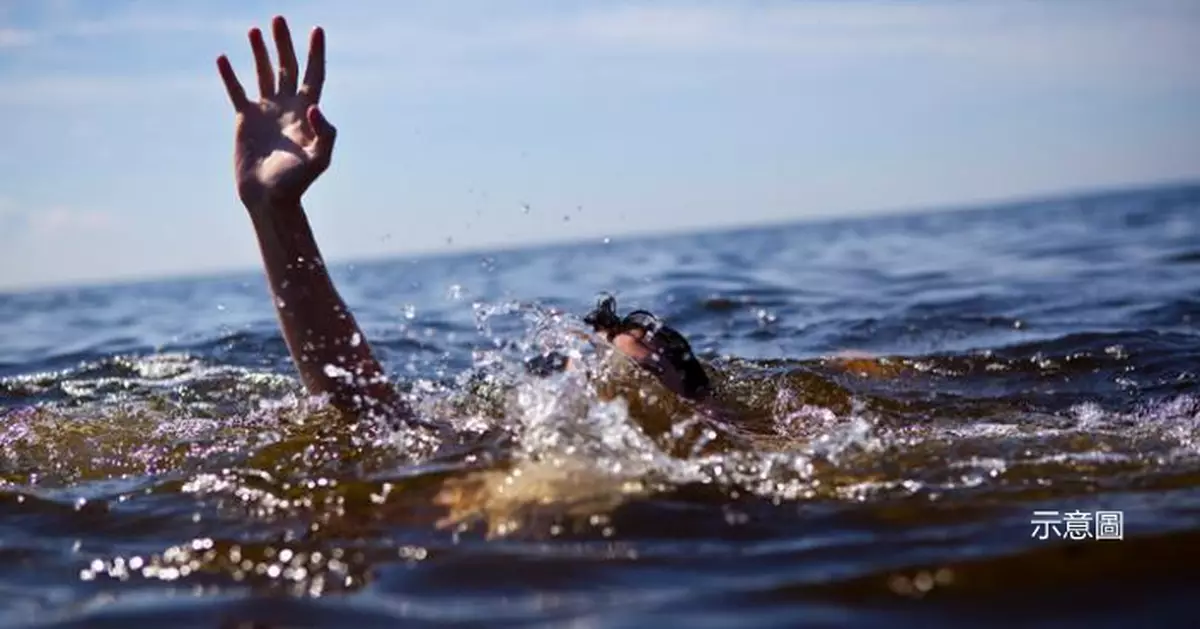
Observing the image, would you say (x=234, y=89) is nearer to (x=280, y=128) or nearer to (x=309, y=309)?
(x=280, y=128)

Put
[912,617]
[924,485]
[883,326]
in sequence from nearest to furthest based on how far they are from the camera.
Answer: [912,617] < [924,485] < [883,326]

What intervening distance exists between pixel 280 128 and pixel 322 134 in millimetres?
370

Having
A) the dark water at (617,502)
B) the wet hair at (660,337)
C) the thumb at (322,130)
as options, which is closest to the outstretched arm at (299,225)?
the thumb at (322,130)

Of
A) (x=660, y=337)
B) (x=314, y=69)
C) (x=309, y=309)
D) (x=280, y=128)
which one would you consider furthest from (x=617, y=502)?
(x=314, y=69)

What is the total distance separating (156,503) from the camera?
430 centimetres

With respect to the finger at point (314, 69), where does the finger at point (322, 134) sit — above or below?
below

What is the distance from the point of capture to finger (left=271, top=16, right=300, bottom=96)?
15.7 ft

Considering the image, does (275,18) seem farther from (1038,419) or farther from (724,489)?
(1038,419)

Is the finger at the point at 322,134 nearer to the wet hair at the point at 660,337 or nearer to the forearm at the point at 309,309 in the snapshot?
the forearm at the point at 309,309

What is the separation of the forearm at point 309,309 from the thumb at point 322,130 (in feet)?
0.82

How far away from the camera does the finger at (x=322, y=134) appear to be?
4375 mm

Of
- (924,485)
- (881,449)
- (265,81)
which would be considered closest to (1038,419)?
(881,449)

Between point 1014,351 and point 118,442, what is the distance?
18.6 feet

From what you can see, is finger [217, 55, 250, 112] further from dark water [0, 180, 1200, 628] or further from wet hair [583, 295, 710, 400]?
wet hair [583, 295, 710, 400]
